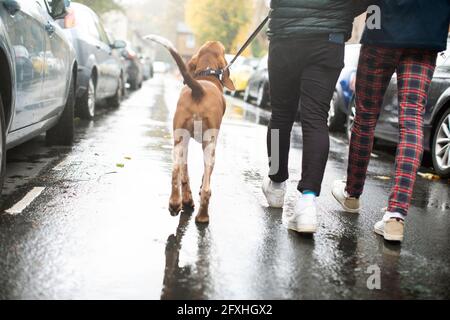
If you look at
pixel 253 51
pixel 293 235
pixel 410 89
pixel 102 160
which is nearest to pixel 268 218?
pixel 293 235

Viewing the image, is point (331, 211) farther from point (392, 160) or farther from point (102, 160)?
→ point (392, 160)

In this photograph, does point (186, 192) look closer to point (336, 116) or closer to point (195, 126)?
point (195, 126)

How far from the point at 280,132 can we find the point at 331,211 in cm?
75

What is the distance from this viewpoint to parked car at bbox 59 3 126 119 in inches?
376

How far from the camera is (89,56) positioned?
994 cm

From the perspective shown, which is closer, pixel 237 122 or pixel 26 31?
pixel 26 31

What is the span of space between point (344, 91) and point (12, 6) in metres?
7.26

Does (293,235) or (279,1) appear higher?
(279,1)

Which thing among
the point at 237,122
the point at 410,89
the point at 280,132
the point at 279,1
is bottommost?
the point at 237,122

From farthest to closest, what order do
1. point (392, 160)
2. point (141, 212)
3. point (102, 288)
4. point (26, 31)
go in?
1. point (392, 160)
2. point (26, 31)
3. point (141, 212)
4. point (102, 288)

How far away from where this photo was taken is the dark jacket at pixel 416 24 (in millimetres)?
3902

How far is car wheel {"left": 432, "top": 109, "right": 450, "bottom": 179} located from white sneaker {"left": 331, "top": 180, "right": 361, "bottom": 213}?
242 cm

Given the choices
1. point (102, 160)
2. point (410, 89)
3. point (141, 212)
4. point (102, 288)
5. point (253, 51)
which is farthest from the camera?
point (253, 51)

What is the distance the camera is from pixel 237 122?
40.4 ft
